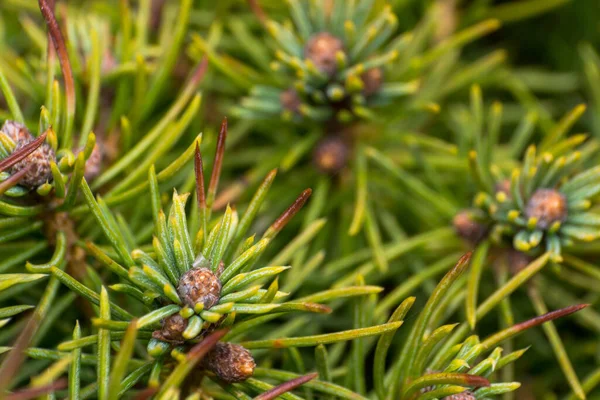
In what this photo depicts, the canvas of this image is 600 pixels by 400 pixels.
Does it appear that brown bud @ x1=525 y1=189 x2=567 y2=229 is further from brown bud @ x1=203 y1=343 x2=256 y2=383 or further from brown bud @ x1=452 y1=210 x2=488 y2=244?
brown bud @ x1=203 y1=343 x2=256 y2=383

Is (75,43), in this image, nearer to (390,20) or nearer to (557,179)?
(390,20)

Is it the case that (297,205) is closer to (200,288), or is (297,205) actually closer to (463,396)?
(200,288)

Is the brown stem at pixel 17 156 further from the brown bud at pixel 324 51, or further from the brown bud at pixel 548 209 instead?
the brown bud at pixel 548 209

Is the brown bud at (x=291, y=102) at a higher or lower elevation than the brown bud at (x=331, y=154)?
higher

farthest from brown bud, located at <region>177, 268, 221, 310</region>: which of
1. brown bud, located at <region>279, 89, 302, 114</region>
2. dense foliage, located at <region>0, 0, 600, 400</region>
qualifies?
brown bud, located at <region>279, 89, 302, 114</region>

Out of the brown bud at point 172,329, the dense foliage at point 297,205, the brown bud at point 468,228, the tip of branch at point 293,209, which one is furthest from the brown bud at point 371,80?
the brown bud at point 172,329

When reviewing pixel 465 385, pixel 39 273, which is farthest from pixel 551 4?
pixel 39 273
